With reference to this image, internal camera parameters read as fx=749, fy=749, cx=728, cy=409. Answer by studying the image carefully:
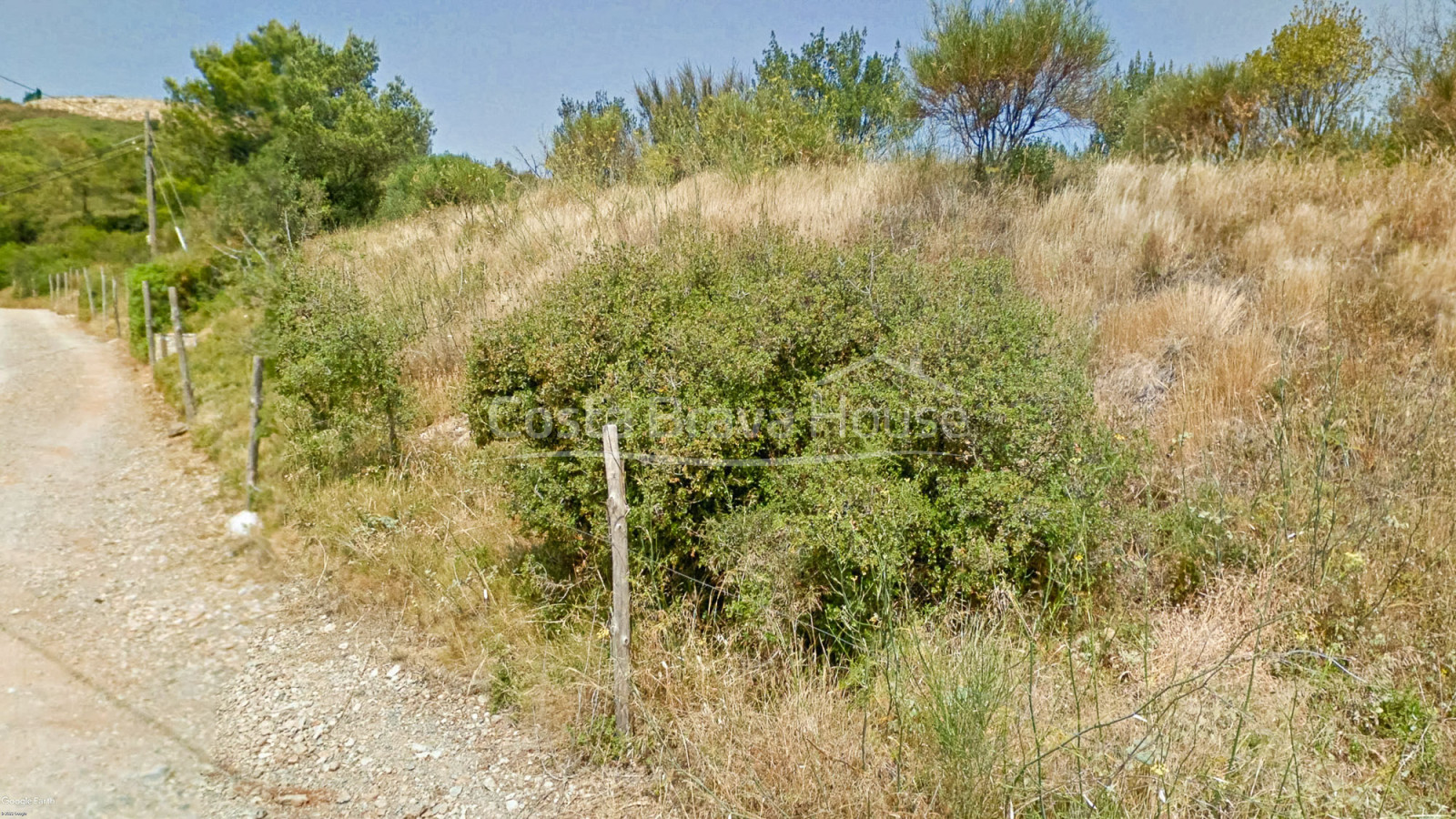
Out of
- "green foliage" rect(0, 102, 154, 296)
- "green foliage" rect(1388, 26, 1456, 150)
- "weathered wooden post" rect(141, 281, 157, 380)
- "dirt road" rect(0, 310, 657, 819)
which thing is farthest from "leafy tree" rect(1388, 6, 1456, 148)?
"green foliage" rect(0, 102, 154, 296)

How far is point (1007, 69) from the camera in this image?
778cm

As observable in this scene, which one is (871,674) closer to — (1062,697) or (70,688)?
(1062,697)

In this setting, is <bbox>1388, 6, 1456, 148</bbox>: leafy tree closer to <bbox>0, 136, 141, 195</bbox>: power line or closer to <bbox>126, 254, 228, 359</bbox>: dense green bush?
<bbox>126, 254, 228, 359</bbox>: dense green bush

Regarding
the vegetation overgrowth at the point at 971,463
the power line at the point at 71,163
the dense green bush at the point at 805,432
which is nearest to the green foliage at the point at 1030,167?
the vegetation overgrowth at the point at 971,463

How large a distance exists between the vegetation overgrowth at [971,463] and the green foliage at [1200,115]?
15.3 inches

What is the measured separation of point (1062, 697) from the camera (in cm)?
310

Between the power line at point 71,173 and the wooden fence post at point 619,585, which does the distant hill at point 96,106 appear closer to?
the power line at point 71,173

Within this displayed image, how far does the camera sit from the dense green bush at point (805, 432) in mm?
3605

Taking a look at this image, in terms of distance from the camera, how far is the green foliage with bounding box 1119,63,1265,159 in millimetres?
9297

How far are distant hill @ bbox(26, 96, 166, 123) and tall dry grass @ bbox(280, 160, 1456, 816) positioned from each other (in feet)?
346

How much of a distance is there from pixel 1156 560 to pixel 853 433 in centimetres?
173

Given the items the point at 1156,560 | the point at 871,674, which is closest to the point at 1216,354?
the point at 1156,560

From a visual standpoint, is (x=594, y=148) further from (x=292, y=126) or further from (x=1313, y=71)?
(x=292, y=126)

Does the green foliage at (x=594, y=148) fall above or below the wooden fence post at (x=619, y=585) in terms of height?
above
